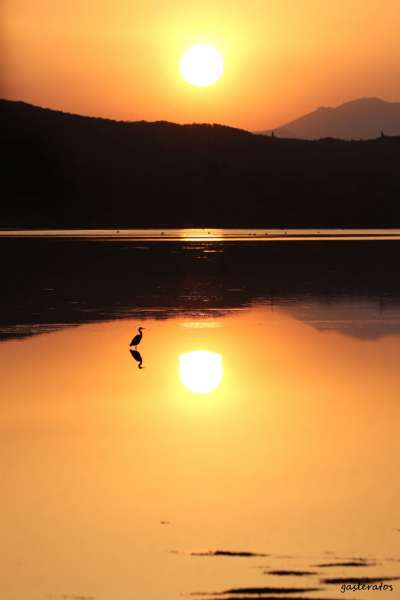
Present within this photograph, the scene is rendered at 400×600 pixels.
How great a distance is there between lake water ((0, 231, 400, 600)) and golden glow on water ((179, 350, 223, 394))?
→ 0.17 ft

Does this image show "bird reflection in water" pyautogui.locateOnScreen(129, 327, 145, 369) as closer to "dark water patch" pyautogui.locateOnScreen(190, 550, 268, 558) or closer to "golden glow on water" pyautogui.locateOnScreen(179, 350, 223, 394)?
"golden glow on water" pyautogui.locateOnScreen(179, 350, 223, 394)

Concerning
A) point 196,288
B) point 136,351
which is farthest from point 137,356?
point 196,288

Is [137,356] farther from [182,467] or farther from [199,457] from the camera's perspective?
[182,467]

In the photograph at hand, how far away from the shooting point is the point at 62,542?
29.7ft

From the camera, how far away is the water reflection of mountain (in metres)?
27.6

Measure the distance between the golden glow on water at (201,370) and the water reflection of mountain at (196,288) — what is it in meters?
4.57

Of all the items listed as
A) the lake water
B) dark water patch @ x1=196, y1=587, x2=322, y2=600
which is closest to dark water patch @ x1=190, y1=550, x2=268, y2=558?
the lake water

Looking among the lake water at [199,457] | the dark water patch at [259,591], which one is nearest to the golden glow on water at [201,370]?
the lake water at [199,457]

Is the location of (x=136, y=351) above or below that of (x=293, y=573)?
above

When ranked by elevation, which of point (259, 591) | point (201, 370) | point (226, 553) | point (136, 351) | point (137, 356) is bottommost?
point (259, 591)

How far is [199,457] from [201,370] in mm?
6501

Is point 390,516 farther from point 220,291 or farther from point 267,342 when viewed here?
point 220,291

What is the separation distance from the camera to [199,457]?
12.0 m

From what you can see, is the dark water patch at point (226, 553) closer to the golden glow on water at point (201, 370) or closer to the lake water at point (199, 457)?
the lake water at point (199, 457)
